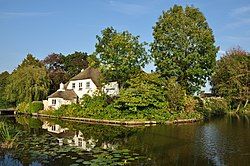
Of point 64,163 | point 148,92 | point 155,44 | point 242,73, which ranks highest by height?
point 155,44

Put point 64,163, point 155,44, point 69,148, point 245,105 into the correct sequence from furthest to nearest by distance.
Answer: point 245,105 → point 155,44 → point 69,148 → point 64,163

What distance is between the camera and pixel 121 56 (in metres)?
39.4

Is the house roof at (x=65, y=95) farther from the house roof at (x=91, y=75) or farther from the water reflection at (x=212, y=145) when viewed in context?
the water reflection at (x=212, y=145)

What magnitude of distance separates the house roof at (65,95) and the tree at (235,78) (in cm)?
2230

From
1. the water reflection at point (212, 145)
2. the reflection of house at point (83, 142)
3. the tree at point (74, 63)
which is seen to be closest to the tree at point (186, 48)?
the water reflection at point (212, 145)

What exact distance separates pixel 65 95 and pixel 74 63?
2390 cm

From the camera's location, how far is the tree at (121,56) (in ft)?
129

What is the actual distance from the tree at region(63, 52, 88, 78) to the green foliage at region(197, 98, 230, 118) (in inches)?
1247

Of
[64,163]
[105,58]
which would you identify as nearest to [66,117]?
[105,58]

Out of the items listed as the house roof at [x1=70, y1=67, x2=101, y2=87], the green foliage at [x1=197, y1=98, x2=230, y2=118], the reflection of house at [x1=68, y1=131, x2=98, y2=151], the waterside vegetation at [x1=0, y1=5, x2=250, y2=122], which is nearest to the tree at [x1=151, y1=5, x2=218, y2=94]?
the waterside vegetation at [x1=0, y1=5, x2=250, y2=122]

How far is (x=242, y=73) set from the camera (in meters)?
50.2

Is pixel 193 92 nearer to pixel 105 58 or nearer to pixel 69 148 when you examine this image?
pixel 105 58

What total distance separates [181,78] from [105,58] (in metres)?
10.6

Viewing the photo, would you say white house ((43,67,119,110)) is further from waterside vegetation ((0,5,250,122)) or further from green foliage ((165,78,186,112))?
green foliage ((165,78,186,112))
